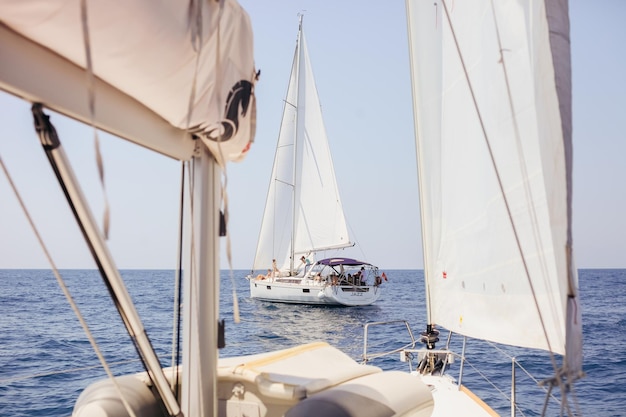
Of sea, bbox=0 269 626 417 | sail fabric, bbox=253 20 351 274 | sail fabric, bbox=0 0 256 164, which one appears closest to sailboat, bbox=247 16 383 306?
sail fabric, bbox=253 20 351 274

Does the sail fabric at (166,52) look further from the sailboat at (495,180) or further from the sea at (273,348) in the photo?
the sailboat at (495,180)

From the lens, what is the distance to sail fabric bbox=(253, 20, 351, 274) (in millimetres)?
38562

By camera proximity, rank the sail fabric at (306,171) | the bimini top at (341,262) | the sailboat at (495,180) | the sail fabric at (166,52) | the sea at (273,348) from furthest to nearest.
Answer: the bimini top at (341,262) < the sail fabric at (306,171) < the sea at (273,348) < the sailboat at (495,180) < the sail fabric at (166,52)

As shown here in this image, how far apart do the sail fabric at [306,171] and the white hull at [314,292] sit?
250 centimetres

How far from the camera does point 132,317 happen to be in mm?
2787

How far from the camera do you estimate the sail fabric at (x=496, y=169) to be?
2.40 metres

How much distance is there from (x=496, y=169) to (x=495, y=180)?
1.53 metres

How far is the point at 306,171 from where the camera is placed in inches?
1522

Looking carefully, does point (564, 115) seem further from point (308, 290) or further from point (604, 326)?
point (308, 290)

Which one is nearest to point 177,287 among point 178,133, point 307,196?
point 178,133

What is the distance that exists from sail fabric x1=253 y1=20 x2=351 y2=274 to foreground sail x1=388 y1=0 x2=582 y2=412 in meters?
31.9

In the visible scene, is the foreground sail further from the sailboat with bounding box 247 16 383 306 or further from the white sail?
the sailboat with bounding box 247 16 383 306

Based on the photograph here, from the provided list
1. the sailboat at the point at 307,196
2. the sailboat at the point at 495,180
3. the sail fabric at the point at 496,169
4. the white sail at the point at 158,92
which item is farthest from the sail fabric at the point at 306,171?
the white sail at the point at 158,92

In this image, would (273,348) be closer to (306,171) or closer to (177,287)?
(177,287)
